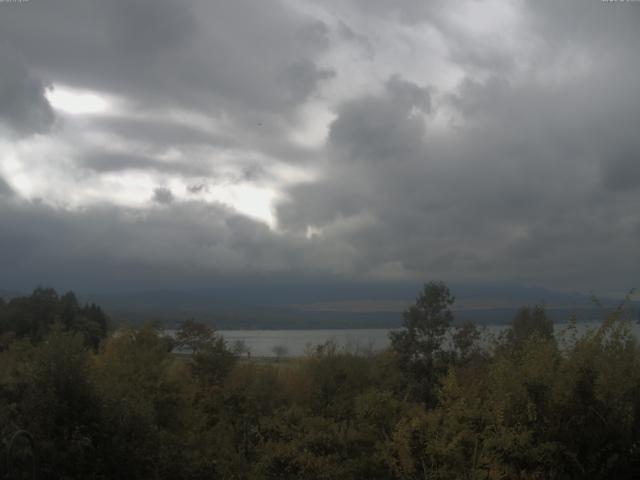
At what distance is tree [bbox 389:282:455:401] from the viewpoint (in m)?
44.1

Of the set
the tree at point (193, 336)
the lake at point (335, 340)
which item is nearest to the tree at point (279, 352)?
the lake at point (335, 340)

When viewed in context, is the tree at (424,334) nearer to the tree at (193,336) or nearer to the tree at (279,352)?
the tree at (193,336)

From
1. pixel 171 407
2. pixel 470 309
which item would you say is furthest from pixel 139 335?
pixel 470 309

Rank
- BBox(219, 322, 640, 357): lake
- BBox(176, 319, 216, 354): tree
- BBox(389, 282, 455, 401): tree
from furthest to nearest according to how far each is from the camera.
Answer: BBox(176, 319, 216, 354): tree < BBox(389, 282, 455, 401): tree < BBox(219, 322, 640, 357): lake

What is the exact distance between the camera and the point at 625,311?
16.9m

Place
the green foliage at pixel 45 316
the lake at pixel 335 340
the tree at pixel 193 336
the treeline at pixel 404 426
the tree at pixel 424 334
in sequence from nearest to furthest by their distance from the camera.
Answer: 1. the treeline at pixel 404 426
2. the lake at pixel 335 340
3. the tree at pixel 424 334
4. the tree at pixel 193 336
5. the green foliage at pixel 45 316

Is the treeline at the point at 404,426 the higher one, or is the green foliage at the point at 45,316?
the green foliage at the point at 45,316

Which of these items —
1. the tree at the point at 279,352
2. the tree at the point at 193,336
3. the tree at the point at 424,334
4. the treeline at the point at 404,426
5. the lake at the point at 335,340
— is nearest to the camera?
the treeline at the point at 404,426

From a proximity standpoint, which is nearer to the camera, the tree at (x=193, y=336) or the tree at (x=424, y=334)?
the tree at (x=424, y=334)

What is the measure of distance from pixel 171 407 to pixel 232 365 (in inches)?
688

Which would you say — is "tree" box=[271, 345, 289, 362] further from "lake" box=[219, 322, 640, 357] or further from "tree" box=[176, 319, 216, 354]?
"tree" box=[176, 319, 216, 354]

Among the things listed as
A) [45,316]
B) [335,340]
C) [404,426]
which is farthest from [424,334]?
[45,316]

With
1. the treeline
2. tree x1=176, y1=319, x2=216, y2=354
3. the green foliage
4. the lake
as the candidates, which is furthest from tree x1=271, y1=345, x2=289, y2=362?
the treeline

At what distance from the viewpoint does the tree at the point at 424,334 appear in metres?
44.1
